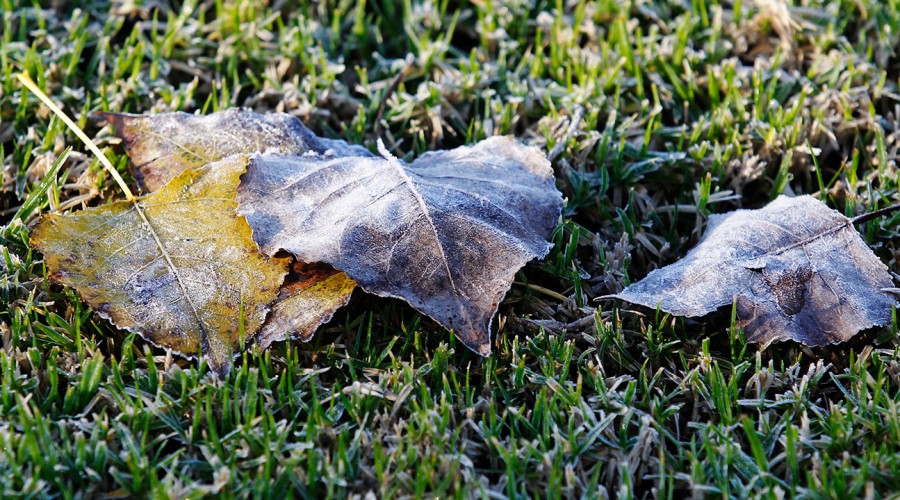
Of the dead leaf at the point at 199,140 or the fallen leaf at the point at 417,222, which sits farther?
the dead leaf at the point at 199,140

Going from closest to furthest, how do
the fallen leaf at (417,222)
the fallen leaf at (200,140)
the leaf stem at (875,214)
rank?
the fallen leaf at (417,222), the leaf stem at (875,214), the fallen leaf at (200,140)

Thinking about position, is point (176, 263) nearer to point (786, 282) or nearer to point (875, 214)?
point (786, 282)

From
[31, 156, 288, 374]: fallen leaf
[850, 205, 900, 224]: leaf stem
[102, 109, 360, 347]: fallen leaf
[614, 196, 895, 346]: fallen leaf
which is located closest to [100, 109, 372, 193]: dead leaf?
[102, 109, 360, 347]: fallen leaf

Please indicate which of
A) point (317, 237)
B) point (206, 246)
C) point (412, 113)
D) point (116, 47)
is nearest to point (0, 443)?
point (206, 246)

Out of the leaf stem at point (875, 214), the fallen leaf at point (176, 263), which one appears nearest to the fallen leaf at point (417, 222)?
the fallen leaf at point (176, 263)

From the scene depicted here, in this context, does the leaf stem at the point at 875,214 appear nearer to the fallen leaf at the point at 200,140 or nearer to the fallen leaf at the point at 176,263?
the fallen leaf at the point at 200,140

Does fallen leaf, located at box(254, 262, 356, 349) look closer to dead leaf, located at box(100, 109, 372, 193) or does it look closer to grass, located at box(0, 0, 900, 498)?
grass, located at box(0, 0, 900, 498)
